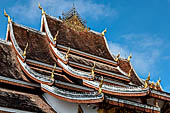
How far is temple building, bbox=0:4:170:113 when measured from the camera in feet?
35.7

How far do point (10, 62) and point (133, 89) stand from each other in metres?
6.09

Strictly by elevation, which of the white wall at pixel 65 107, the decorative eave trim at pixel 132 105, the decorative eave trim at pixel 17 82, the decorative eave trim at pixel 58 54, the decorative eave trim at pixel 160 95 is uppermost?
the decorative eave trim at pixel 58 54

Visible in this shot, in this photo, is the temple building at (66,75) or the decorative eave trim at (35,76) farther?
the decorative eave trim at (35,76)

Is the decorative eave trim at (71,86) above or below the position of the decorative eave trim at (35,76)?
below

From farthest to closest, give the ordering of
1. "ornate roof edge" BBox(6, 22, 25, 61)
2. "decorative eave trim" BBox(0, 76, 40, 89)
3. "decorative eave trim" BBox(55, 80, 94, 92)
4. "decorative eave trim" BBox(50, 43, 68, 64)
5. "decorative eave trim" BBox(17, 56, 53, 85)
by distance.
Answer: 1. "decorative eave trim" BBox(50, 43, 68, 64)
2. "ornate roof edge" BBox(6, 22, 25, 61)
3. "decorative eave trim" BBox(55, 80, 94, 92)
4. "decorative eave trim" BBox(0, 76, 40, 89)
5. "decorative eave trim" BBox(17, 56, 53, 85)

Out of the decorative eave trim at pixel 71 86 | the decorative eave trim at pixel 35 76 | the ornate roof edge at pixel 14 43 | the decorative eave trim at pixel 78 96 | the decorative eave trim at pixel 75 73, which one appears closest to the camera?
the decorative eave trim at pixel 78 96

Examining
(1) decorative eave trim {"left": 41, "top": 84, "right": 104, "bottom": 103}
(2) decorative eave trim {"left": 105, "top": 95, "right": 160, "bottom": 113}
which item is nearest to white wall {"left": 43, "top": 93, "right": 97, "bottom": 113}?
(1) decorative eave trim {"left": 41, "top": 84, "right": 104, "bottom": 103}

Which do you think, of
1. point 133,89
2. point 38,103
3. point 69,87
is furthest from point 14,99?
point 133,89

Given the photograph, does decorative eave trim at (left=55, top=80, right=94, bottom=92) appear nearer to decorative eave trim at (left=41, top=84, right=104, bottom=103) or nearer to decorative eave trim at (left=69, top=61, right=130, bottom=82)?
decorative eave trim at (left=41, top=84, right=104, bottom=103)

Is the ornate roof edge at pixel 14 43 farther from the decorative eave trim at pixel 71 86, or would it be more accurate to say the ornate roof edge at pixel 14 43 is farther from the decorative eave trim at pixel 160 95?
the decorative eave trim at pixel 160 95

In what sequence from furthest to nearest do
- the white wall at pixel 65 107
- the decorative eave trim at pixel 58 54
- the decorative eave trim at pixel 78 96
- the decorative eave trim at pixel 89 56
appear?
the decorative eave trim at pixel 89 56, the decorative eave trim at pixel 58 54, the white wall at pixel 65 107, the decorative eave trim at pixel 78 96

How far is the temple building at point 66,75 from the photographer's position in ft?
35.7

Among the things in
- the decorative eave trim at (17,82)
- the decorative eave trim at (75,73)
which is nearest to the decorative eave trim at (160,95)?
the decorative eave trim at (75,73)

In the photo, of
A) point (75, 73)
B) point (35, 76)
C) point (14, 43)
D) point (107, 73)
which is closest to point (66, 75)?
point (75, 73)
